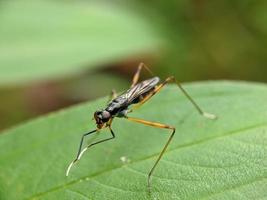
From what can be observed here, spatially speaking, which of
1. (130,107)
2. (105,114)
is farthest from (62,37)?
(105,114)

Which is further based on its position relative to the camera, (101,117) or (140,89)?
(140,89)

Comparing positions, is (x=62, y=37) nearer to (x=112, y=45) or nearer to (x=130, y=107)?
(x=112, y=45)

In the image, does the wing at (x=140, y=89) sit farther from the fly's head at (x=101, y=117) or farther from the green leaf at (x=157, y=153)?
the fly's head at (x=101, y=117)

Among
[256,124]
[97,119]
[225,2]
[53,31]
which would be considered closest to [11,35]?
[53,31]

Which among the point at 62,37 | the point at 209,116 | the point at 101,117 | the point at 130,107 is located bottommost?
the point at 209,116

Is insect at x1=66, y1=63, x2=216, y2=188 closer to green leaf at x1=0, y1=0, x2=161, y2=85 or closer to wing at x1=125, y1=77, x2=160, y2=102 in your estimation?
wing at x1=125, y1=77, x2=160, y2=102

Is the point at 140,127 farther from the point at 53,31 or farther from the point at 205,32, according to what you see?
the point at 205,32
